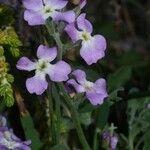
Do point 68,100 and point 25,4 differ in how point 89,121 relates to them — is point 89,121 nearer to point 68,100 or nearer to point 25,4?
point 68,100

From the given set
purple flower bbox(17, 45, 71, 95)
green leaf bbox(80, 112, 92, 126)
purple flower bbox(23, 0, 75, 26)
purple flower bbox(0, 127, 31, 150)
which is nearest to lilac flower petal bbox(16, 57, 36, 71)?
purple flower bbox(17, 45, 71, 95)

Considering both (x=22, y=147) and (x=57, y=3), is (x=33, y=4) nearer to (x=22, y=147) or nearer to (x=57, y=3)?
(x=57, y=3)

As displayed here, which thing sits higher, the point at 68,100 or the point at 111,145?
the point at 68,100

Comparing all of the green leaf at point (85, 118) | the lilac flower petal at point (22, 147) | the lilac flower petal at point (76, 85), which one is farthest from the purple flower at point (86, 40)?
the green leaf at point (85, 118)

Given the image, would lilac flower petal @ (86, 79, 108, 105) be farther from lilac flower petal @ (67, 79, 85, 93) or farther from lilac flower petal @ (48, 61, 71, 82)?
lilac flower petal @ (48, 61, 71, 82)

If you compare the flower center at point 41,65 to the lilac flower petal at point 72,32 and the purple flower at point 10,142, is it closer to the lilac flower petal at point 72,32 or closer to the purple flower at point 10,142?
the lilac flower petal at point 72,32

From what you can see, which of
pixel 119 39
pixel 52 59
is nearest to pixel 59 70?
pixel 52 59
